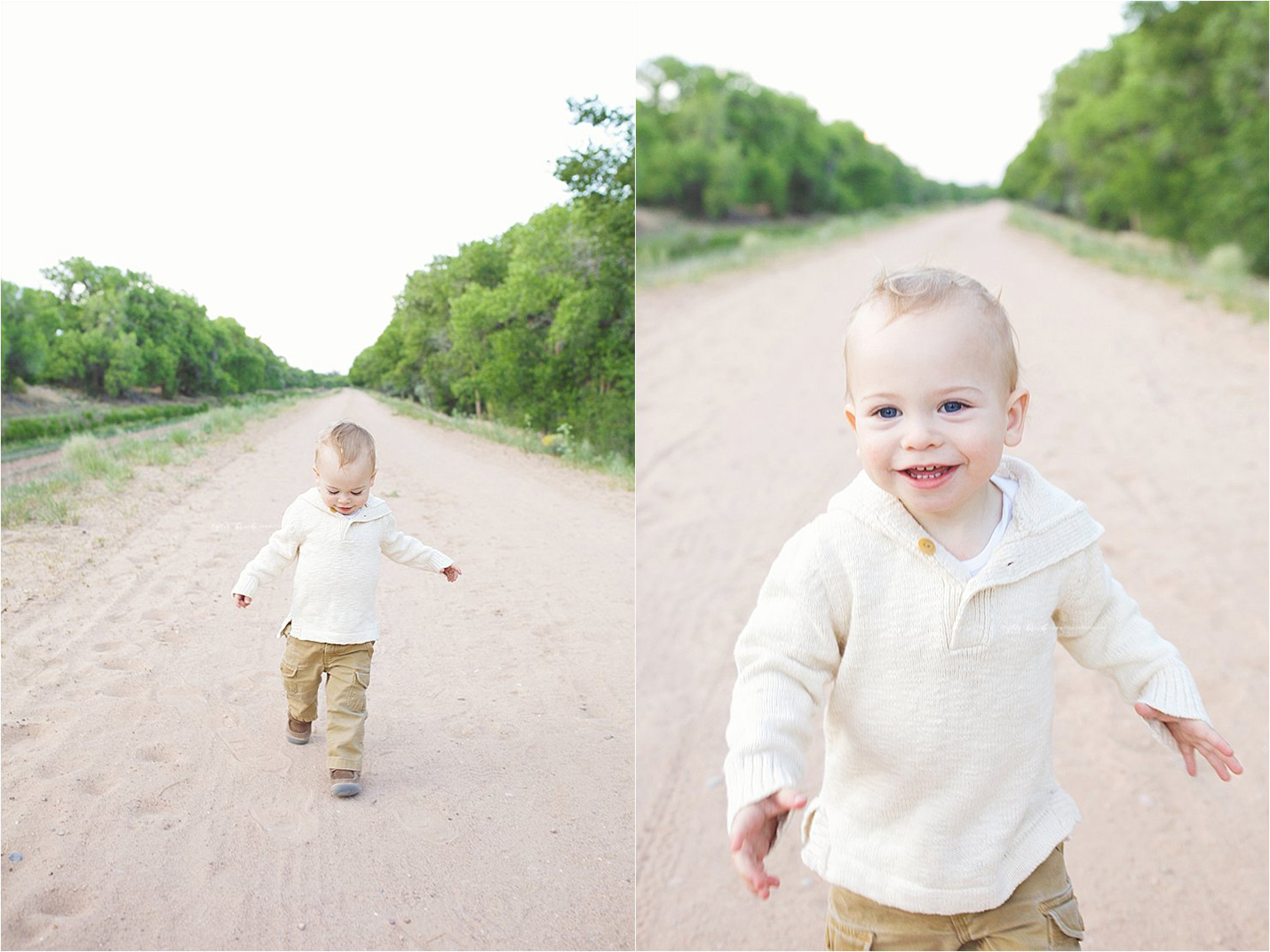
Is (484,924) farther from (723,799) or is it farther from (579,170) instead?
(579,170)

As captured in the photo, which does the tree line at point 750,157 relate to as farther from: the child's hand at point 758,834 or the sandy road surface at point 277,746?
the child's hand at point 758,834

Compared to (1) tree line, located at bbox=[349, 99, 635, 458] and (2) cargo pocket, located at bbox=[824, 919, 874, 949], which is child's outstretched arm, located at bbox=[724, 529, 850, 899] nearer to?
(2) cargo pocket, located at bbox=[824, 919, 874, 949]

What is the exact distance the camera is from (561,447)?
3.39 metres

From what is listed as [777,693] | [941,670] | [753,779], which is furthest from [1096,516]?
[753,779]

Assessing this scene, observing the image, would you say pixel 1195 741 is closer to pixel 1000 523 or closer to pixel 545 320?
pixel 1000 523

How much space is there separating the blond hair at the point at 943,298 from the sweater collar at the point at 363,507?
1.25 m

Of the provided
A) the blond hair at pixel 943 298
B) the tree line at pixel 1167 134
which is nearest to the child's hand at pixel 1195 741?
the blond hair at pixel 943 298

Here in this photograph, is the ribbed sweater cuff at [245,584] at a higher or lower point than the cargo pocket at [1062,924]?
higher

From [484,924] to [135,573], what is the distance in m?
1.09

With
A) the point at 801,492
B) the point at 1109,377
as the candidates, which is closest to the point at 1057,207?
the point at 1109,377

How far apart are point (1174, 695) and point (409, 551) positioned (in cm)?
154

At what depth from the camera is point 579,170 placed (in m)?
3.05

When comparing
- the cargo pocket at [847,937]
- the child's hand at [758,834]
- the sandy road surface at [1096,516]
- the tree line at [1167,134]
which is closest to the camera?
the child's hand at [758,834]

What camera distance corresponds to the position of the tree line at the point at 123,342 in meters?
2.43
